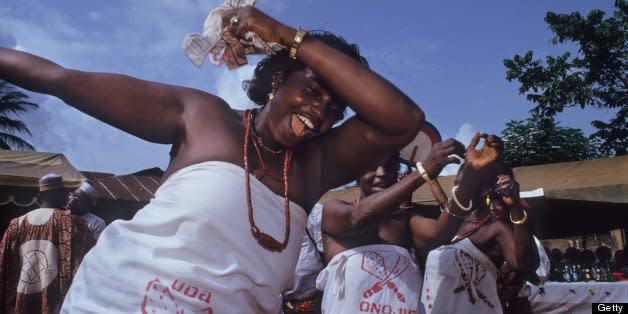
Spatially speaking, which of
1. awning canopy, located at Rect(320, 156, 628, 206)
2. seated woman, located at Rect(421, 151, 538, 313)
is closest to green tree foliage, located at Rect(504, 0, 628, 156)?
awning canopy, located at Rect(320, 156, 628, 206)

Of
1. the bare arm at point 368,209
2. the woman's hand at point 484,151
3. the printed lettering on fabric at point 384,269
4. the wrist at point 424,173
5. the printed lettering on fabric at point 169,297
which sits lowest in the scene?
the printed lettering on fabric at point 169,297

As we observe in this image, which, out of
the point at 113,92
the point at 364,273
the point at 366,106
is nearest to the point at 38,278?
the point at 364,273

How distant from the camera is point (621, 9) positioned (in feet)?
52.2

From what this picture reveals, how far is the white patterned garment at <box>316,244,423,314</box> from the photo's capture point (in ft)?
9.90

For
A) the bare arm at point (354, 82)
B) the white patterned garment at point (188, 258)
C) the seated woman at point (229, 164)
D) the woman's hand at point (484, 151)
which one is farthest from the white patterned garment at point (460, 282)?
the white patterned garment at point (188, 258)

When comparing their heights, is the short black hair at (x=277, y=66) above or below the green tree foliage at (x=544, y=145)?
below

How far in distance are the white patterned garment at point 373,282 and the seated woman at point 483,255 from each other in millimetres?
584

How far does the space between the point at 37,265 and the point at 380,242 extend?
3313mm

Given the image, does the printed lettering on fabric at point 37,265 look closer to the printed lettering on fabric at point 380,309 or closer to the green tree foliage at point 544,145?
the printed lettering on fabric at point 380,309

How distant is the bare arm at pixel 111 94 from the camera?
1.31m

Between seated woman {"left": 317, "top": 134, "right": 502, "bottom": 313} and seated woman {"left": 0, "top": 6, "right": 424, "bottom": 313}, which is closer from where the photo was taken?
seated woman {"left": 0, "top": 6, "right": 424, "bottom": 313}

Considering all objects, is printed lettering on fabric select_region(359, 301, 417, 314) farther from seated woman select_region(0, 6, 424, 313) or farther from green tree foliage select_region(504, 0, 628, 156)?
green tree foliage select_region(504, 0, 628, 156)

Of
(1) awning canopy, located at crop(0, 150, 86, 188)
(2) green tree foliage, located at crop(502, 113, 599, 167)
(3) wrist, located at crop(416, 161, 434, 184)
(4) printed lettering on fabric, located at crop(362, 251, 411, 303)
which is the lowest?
(4) printed lettering on fabric, located at crop(362, 251, 411, 303)

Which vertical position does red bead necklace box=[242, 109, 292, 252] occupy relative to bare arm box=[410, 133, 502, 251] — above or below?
below
